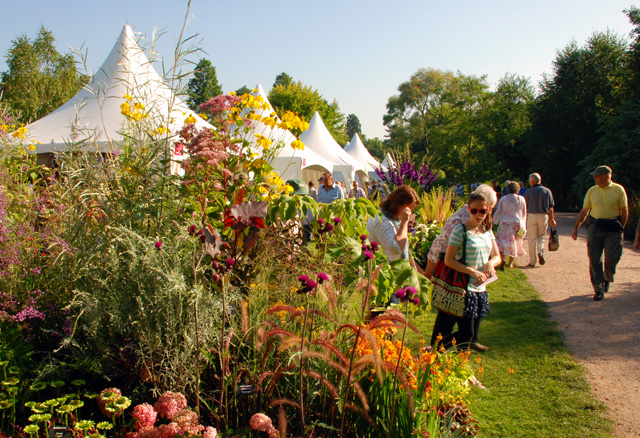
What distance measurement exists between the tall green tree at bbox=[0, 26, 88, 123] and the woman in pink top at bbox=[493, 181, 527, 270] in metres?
27.6

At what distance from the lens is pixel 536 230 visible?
9.34m

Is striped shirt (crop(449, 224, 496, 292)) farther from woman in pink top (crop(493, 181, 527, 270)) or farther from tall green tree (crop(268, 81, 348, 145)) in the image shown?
tall green tree (crop(268, 81, 348, 145))

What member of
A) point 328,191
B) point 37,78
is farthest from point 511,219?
point 37,78

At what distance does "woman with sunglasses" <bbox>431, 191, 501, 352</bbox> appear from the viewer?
13.0 feet

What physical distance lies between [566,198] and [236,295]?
106 feet

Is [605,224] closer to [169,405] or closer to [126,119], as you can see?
[126,119]

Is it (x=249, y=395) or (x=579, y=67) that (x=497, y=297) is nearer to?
(x=249, y=395)

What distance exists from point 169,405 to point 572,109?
1262 inches

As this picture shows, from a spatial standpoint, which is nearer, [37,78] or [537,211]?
[537,211]

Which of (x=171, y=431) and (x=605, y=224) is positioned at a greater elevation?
(x=605, y=224)

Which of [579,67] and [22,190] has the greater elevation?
[579,67]

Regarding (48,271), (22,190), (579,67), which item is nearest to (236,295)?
(48,271)

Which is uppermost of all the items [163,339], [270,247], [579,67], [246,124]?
[579,67]

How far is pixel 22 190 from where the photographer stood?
443 centimetres
